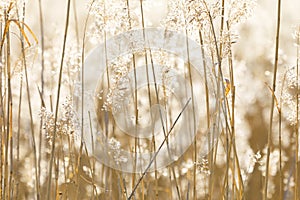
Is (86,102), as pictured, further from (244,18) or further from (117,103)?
(244,18)

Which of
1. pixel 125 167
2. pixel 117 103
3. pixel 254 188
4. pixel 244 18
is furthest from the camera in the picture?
pixel 254 188

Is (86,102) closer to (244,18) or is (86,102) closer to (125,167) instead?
(125,167)

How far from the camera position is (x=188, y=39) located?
136 centimetres

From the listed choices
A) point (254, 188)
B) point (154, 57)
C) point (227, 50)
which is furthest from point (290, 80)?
point (254, 188)

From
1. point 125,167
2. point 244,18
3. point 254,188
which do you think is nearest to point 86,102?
point 125,167

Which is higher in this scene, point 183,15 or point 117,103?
point 183,15

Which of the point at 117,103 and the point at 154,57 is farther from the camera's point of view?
the point at 154,57

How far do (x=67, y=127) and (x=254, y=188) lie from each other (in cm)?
213

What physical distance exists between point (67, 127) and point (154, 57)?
319mm

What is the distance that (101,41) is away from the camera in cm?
153

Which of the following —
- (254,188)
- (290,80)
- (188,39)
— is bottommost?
(254,188)

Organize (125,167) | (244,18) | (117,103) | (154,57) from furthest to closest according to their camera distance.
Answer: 1. (125,167)
2. (154,57)
3. (117,103)
4. (244,18)

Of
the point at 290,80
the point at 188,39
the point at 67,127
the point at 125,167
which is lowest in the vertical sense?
the point at 125,167

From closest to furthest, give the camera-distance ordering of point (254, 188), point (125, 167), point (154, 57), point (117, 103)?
point (117, 103)
point (154, 57)
point (125, 167)
point (254, 188)
